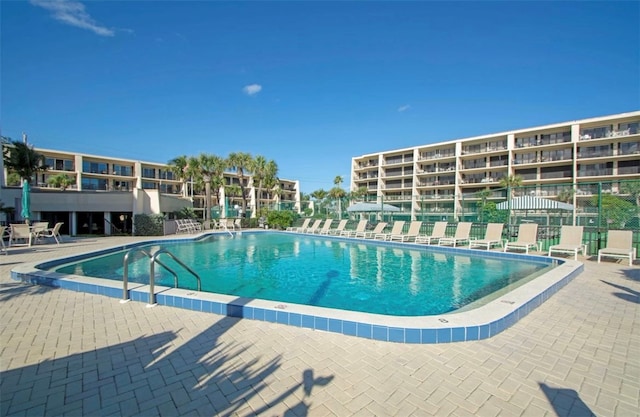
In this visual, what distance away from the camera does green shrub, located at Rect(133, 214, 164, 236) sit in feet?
54.9

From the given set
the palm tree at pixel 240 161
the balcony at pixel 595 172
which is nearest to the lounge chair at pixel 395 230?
the palm tree at pixel 240 161

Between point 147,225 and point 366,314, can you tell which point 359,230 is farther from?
point 366,314

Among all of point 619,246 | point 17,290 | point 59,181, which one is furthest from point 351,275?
point 59,181

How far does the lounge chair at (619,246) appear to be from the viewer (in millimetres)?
7830

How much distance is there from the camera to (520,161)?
1471 inches

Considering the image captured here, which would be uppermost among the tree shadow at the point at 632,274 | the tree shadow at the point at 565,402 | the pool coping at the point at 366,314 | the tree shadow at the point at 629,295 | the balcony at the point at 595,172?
the balcony at the point at 595,172

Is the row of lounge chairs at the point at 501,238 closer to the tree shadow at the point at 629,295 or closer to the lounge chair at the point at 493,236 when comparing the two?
the lounge chair at the point at 493,236

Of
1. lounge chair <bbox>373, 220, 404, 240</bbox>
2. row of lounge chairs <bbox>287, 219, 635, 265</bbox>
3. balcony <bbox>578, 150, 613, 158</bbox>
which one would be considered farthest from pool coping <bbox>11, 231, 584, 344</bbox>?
balcony <bbox>578, 150, 613, 158</bbox>

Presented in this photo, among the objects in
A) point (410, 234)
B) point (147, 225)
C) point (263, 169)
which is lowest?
point (410, 234)

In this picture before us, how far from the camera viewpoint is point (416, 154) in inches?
1848

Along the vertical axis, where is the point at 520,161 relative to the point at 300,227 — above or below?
above

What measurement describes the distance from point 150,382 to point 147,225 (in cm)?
1669

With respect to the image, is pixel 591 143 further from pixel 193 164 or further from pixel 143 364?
pixel 143 364

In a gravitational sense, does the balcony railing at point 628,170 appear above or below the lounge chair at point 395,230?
above
